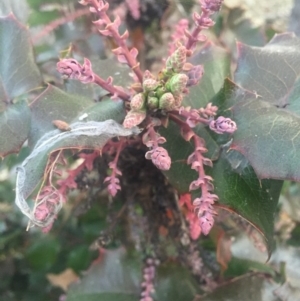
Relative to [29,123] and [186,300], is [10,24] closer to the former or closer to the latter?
[29,123]

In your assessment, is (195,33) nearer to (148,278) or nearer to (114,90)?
(114,90)

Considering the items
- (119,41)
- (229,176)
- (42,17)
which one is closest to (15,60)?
(119,41)

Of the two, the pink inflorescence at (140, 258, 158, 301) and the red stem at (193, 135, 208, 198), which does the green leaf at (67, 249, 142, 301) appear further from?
the red stem at (193, 135, 208, 198)

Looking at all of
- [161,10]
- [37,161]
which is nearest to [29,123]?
[37,161]

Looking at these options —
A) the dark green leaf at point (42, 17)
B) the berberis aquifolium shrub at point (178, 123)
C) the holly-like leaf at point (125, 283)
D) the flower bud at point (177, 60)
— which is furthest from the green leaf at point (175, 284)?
the dark green leaf at point (42, 17)

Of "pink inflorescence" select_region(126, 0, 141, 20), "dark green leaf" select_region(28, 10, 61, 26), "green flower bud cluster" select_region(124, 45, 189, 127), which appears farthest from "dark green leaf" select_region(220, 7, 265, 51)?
"green flower bud cluster" select_region(124, 45, 189, 127)

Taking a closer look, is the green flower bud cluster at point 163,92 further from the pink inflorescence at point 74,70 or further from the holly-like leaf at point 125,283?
the holly-like leaf at point 125,283
